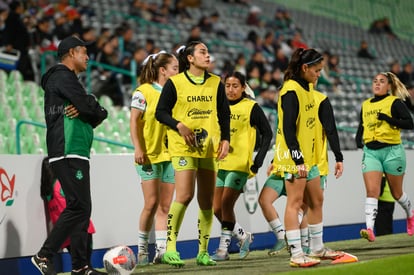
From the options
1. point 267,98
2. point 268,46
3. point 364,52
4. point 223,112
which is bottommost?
point 223,112

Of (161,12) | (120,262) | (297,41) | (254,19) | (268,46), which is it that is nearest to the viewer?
(120,262)

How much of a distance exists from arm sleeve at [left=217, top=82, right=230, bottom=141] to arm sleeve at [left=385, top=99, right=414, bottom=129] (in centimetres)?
322

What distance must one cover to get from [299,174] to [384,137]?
11.7 ft

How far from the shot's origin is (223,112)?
873cm

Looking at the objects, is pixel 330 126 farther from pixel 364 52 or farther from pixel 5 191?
pixel 364 52

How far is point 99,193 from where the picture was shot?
10031mm

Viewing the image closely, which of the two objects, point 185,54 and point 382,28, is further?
point 382,28

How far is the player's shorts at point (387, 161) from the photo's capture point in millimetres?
11297

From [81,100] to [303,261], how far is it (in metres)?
2.32

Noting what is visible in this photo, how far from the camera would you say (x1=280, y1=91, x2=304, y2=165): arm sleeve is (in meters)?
8.06

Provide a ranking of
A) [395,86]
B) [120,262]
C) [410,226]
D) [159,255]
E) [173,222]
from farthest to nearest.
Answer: [410,226] < [395,86] < [159,255] < [173,222] < [120,262]

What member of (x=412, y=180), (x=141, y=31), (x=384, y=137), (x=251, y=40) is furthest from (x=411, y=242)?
(x=251, y=40)

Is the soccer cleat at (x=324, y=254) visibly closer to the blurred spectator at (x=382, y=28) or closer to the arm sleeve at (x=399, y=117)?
the arm sleeve at (x=399, y=117)

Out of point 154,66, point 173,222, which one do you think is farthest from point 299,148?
point 154,66
